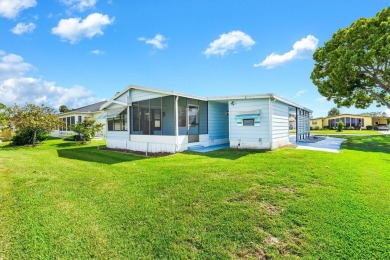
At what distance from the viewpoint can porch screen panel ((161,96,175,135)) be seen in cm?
1257

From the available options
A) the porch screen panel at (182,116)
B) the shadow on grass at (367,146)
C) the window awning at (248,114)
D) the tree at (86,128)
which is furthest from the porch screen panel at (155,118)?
the shadow on grass at (367,146)

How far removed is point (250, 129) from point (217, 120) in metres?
3.31

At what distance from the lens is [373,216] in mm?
4211

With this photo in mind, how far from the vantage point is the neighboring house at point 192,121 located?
11930 mm

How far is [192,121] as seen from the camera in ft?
43.1

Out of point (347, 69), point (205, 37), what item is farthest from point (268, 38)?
point (347, 69)

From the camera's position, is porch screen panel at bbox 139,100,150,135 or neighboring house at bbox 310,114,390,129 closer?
porch screen panel at bbox 139,100,150,135

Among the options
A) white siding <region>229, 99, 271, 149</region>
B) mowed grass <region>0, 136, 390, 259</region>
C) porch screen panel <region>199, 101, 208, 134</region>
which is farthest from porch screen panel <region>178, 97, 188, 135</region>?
mowed grass <region>0, 136, 390, 259</region>

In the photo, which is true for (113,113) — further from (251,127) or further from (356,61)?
(356,61)

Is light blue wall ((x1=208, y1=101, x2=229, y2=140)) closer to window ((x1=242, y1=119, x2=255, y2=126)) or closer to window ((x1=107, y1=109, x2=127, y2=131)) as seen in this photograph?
window ((x1=242, y1=119, x2=255, y2=126))

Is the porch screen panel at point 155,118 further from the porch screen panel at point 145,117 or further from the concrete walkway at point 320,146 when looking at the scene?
the concrete walkway at point 320,146

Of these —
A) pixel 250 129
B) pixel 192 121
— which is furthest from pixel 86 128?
pixel 250 129

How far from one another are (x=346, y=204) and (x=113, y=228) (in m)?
5.02

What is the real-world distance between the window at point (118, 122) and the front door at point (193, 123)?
531 centimetres
